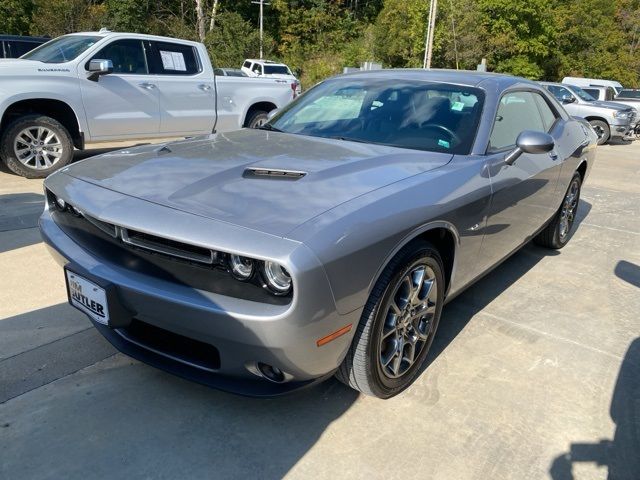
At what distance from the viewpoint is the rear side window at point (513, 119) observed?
3.32m

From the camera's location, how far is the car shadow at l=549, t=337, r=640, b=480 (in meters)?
2.22

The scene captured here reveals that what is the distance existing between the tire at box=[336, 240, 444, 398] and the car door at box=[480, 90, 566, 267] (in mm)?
639

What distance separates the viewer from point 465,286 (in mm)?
3143

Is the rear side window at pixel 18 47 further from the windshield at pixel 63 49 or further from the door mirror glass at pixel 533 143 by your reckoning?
the door mirror glass at pixel 533 143

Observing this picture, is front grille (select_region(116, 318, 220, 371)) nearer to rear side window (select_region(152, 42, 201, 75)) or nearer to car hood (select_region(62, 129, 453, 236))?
car hood (select_region(62, 129, 453, 236))

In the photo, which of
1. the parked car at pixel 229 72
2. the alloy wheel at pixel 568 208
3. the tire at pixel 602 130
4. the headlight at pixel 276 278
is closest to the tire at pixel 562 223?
the alloy wheel at pixel 568 208

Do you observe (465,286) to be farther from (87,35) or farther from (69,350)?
(87,35)

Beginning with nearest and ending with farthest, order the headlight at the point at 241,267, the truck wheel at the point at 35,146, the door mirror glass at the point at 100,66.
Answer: the headlight at the point at 241,267, the truck wheel at the point at 35,146, the door mirror glass at the point at 100,66

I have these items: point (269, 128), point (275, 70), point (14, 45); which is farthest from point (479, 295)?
point (275, 70)

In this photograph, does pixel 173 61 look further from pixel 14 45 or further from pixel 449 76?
pixel 449 76

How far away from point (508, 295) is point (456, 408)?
5.35 feet

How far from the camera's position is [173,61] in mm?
7625

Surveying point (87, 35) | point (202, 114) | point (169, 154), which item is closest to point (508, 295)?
point (169, 154)

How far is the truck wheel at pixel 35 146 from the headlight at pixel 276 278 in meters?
5.62
